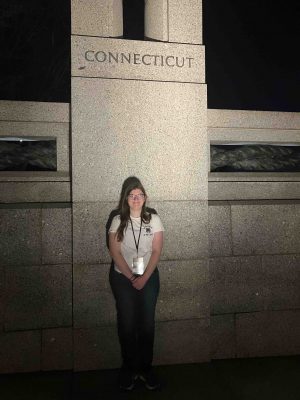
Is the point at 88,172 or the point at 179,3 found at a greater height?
the point at 179,3

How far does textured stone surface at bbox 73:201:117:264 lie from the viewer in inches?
180

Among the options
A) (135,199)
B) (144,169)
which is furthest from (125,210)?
(144,169)

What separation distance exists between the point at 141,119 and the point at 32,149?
1.43 meters

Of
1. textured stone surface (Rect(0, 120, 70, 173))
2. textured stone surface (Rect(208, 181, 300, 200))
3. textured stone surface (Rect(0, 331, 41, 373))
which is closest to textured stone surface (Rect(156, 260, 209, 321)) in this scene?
textured stone surface (Rect(208, 181, 300, 200))

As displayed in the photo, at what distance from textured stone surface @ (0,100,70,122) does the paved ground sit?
10.0 feet

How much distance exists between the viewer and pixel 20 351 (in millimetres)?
4480

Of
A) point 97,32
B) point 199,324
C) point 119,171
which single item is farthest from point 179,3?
point 199,324

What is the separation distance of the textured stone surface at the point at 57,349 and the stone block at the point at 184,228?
4.96 ft

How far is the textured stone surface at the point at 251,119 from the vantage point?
520cm

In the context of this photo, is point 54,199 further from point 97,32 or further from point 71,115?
point 97,32

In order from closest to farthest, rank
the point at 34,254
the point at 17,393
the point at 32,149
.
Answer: the point at 17,393 < the point at 34,254 < the point at 32,149

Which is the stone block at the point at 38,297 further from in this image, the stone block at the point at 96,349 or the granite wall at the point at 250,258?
the granite wall at the point at 250,258

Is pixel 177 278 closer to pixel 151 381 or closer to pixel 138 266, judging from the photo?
pixel 138 266

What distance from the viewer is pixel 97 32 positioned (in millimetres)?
4703
